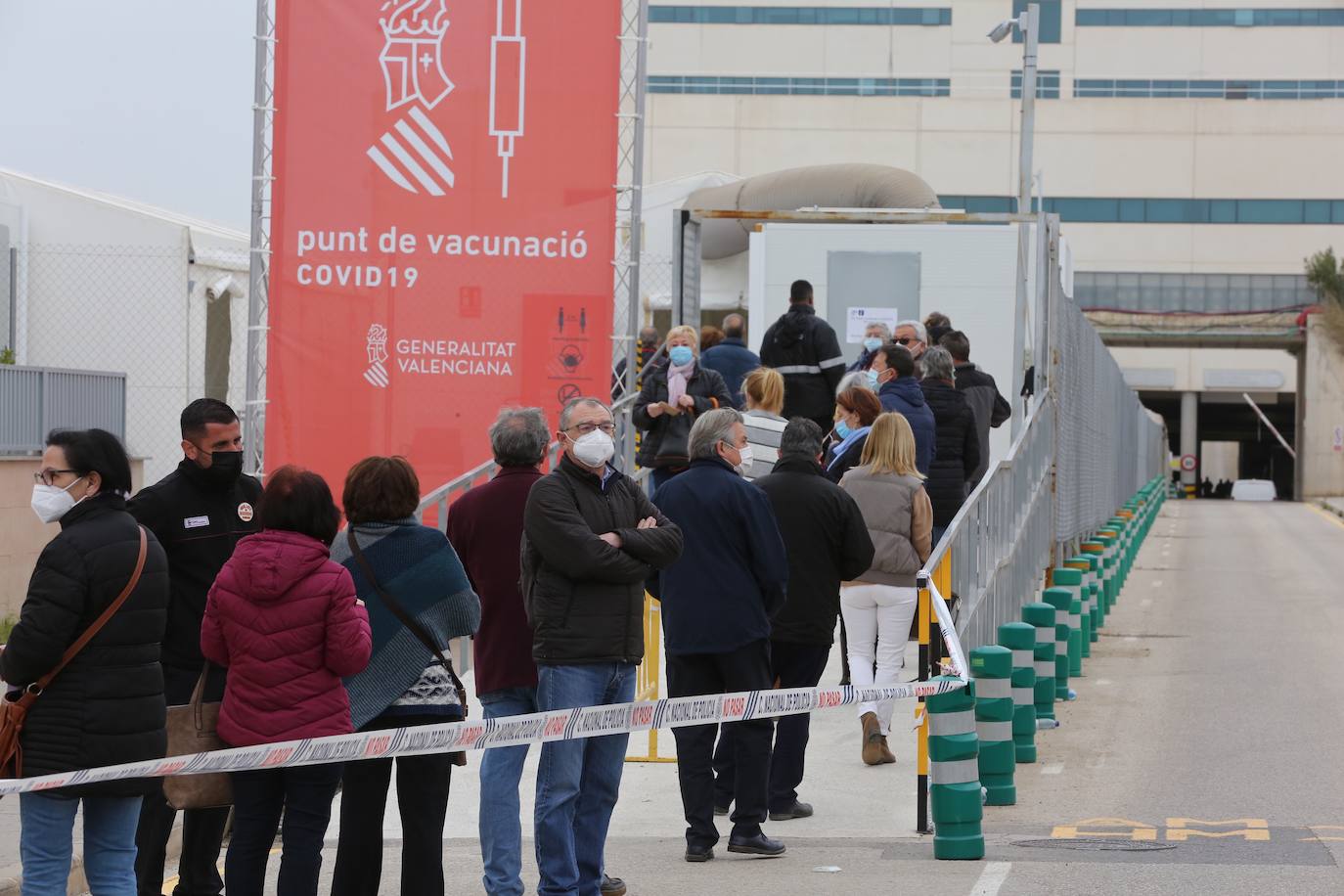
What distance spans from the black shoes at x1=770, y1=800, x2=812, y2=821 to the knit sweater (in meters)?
3.08

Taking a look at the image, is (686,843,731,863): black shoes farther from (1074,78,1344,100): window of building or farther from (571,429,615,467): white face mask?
(1074,78,1344,100): window of building

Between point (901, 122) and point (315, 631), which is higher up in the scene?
point (901, 122)

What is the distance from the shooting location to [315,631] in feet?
18.4

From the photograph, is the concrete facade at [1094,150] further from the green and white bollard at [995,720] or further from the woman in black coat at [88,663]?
the woman in black coat at [88,663]

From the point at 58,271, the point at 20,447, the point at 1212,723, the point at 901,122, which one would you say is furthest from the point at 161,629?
the point at 901,122

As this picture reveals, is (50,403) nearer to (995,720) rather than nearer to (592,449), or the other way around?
(995,720)

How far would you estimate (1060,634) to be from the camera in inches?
517

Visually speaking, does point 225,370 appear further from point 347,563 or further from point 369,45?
point 347,563

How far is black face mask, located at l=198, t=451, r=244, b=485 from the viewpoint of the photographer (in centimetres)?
654

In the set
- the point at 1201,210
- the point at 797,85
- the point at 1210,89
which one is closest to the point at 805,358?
the point at 1201,210

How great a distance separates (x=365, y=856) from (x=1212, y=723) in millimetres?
7337

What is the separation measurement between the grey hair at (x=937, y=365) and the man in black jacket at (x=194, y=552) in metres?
5.94

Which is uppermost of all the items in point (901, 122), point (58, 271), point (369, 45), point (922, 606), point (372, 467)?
point (901, 122)

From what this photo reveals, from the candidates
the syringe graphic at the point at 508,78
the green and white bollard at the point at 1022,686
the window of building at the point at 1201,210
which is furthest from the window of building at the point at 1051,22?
the green and white bollard at the point at 1022,686
